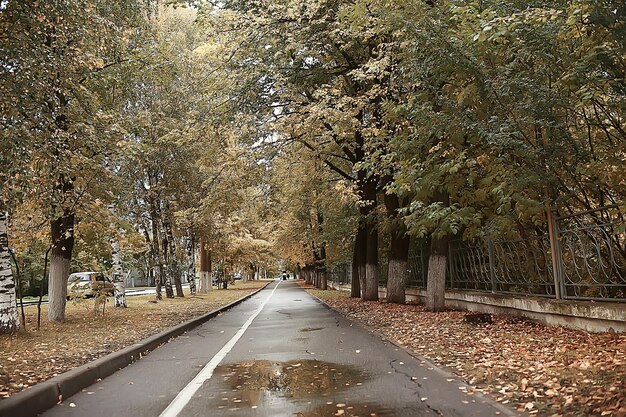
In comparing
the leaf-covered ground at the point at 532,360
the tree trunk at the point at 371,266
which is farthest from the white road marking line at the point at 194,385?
the tree trunk at the point at 371,266

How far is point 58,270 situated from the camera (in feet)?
48.5

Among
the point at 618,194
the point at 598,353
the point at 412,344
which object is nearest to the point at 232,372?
Answer: the point at 412,344

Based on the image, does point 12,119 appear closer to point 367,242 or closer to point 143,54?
point 143,54

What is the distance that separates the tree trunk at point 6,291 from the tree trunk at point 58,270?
9.23ft

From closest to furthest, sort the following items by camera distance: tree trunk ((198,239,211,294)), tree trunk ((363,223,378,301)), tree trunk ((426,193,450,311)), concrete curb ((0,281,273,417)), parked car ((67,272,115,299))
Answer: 1. concrete curb ((0,281,273,417))
2. tree trunk ((426,193,450,311))
3. parked car ((67,272,115,299))
4. tree trunk ((363,223,378,301))
5. tree trunk ((198,239,211,294))

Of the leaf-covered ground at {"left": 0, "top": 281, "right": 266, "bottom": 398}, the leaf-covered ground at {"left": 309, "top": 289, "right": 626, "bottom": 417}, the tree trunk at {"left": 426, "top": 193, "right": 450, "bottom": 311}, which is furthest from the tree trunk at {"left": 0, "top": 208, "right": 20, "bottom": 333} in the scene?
the tree trunk at {"left": 426, "top": 193, "right": 450, "bottom": 311}

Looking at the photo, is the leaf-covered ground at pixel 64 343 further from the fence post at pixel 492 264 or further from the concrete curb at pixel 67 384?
the fence post at pixel 492 264

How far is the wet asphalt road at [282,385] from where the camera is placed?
220 inches

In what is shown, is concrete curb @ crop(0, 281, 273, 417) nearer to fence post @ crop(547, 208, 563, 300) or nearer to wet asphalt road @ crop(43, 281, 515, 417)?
wet asphalt road @ crop(43, 281, 515, 417)

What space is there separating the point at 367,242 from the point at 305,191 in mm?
4826

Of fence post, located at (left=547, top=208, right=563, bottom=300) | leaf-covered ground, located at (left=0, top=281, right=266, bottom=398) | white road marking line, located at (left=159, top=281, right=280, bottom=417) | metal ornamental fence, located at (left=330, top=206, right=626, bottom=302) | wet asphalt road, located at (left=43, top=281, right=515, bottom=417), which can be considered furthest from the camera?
fence post, located at (left=547, top=208, right=563, bottom=300)

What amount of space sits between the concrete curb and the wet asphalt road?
125 millimetres

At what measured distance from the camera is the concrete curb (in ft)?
17.9

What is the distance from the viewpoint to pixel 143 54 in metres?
16.3
